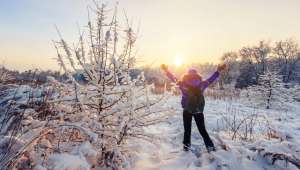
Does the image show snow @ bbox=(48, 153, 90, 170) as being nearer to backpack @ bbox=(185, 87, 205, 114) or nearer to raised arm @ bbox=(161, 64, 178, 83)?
backpack @ bbox=(185, 87, 205, 114)

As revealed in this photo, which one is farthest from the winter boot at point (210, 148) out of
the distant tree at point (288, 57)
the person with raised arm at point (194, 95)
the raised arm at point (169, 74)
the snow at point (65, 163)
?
the distant tree at point (288, 57)

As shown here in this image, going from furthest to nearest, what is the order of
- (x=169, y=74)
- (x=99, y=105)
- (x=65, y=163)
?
1. (x=169, y=74)
2. (x=99, y=105)
3. (x=65, y=163)

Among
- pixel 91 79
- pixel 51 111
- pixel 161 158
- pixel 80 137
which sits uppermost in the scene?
pixel 91 79

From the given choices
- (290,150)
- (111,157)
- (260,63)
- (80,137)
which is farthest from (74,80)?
(260,63)

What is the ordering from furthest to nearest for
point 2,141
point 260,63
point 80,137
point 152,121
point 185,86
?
point 260,63
point 185,86
point 152,121
point 80,137
point 2,141

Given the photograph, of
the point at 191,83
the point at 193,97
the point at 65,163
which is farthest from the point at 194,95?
the point at 65,163

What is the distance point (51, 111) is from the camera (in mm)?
4535

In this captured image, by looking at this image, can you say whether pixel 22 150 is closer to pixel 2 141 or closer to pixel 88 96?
pixel 2 141

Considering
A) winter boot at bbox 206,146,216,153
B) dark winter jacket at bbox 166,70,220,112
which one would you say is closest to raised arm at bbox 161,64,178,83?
dark winter jacket at bbox 166,70,220,112

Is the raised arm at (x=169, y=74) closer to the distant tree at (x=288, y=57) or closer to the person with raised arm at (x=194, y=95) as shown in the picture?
the person with raised arm at (x=194, y=95)

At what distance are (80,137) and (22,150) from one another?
66.1 inches

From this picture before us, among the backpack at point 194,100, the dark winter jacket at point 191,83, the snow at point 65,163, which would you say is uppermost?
the dark winter jacket at point 191,83

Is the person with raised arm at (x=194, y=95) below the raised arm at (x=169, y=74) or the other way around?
below

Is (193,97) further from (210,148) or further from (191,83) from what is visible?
(210,148)
